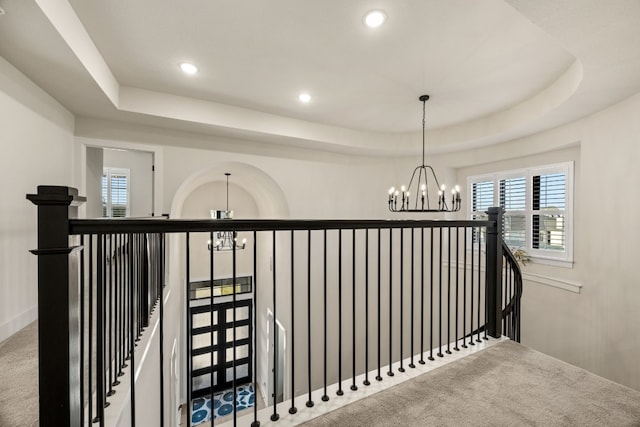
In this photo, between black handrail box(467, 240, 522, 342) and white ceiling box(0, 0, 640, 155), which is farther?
black handrail box(467, 240, 522, 342)

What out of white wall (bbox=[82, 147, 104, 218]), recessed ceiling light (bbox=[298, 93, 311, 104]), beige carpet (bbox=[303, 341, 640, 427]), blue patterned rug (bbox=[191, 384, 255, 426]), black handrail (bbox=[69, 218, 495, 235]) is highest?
recessed ceiling light (bbox=[298, 93, 311, 104])

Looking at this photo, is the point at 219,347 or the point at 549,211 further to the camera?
the point at 219,347

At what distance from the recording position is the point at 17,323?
227 cm

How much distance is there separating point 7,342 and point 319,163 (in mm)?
4139

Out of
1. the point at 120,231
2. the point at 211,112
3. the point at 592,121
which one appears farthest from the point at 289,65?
the point at 592,121

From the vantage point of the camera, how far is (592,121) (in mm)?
3256

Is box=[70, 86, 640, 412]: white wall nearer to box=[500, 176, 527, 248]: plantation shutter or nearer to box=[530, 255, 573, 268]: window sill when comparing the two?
box=[530, 255, 573, 268]: window sill

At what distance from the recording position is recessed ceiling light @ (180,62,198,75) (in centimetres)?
275

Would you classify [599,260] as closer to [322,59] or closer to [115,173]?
[322,59]

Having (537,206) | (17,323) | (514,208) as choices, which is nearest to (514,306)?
(537,206)

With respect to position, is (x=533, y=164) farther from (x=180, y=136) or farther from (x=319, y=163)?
(x=180, y=136)

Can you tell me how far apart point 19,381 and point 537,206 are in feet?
18.7

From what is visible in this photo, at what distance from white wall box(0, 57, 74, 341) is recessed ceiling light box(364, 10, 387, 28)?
2702 mm

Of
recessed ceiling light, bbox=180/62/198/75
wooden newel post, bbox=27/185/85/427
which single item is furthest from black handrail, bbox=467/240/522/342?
recessed ceiling light, bbox=180/62/198/75
